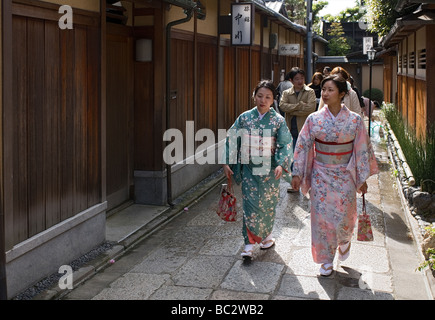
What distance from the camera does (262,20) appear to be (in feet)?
56.2

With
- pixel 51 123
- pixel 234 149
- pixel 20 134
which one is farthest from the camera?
pixel 234 149

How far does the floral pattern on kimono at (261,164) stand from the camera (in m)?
6.57

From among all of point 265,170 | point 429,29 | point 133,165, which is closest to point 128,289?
point 265,170

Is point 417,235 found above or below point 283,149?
below

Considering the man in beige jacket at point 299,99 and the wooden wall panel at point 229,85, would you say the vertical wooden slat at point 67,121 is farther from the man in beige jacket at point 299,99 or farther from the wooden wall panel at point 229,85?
the wooden wall panel at point 229,85

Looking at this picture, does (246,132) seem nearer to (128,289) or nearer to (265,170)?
(265,170)

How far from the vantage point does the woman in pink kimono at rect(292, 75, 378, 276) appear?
236 inches

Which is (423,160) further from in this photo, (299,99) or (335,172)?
(335,172)

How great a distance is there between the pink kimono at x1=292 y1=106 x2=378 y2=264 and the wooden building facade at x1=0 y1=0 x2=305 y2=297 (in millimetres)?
2629

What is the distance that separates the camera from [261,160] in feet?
21.7

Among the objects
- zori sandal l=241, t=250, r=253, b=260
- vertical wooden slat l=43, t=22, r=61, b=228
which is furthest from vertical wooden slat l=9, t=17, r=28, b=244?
zori sandal l=241, t=250, r=253, b=260

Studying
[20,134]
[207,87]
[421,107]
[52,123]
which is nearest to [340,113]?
[52,123]

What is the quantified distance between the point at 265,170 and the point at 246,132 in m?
0.51

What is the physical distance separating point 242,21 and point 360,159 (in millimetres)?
6978
